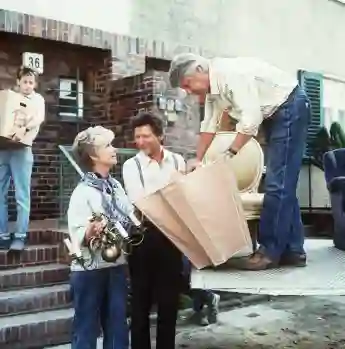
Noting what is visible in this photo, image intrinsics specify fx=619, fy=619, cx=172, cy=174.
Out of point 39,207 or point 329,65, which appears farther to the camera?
point 329,65

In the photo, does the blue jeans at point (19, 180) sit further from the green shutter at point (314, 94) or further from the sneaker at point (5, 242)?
the green shutter at point (314, 94)

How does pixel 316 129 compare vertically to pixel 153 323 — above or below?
above

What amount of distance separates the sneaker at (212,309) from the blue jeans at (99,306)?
1954 millimetres

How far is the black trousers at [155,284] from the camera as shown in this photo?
3234 mm

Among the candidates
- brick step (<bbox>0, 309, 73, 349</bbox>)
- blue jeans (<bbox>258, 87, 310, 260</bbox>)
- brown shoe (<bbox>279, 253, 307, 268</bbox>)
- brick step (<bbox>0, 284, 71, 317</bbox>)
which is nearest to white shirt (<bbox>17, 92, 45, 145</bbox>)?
brick step (<bbox>0, 284, 71, 317</bbox>)

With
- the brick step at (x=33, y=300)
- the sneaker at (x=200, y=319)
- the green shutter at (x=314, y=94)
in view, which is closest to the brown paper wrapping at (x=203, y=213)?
the brick step at (x=33, y=300)

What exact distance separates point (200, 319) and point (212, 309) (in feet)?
0.43

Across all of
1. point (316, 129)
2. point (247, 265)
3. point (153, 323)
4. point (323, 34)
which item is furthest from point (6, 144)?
point (323, 34)

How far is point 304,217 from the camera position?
8.87 m

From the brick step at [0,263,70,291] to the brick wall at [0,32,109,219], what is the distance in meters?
1.68

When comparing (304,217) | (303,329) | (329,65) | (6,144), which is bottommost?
(303,329)

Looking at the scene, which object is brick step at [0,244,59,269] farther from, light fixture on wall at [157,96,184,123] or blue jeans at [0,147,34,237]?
light fixture on wall at [157,96,184,123]

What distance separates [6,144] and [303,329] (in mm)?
2888

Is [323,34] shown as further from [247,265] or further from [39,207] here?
[247,265]
